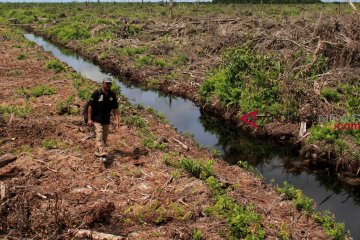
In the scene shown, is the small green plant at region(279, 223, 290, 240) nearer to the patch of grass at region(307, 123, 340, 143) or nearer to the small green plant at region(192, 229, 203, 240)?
the small green plant at region(192, 229, 203, 240)

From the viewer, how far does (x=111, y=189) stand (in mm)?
8930

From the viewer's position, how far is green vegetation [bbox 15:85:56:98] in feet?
51.4

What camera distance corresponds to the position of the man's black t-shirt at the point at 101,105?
31.8 ft

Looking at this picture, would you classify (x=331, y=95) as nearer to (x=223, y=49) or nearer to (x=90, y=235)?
(x=223, y=49)

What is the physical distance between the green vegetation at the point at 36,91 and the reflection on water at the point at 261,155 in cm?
449

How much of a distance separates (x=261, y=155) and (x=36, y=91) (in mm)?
8930

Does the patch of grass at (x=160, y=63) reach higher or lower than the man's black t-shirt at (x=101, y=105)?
lower

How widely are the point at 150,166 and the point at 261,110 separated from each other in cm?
619

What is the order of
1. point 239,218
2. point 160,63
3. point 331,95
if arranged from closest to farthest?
point 239,218
point 331,95
point 160,63

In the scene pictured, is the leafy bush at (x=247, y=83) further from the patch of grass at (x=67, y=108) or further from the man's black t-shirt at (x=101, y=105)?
the man's black t-shirt at (x=101, y=105)

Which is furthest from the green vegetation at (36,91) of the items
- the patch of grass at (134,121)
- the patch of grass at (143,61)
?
the patch of grass at (143,61)

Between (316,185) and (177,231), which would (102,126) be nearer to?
(177,231)

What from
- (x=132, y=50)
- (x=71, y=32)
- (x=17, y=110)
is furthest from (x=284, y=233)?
(x=71, y=32)

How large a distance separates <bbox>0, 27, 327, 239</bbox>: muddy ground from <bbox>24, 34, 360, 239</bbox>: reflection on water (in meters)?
1.69
